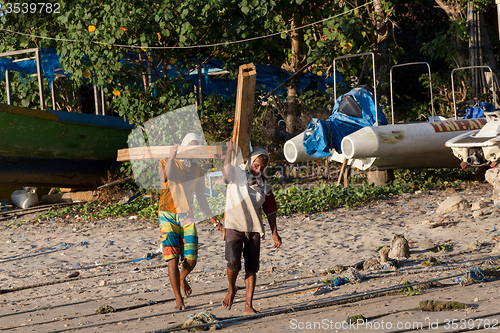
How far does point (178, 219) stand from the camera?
13.6 feet

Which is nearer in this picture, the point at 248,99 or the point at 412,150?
the point at 248,99

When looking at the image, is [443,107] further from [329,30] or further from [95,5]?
[95,5]

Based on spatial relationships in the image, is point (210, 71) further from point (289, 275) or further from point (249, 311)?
point (249, 311)

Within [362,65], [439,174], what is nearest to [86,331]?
[439,174]

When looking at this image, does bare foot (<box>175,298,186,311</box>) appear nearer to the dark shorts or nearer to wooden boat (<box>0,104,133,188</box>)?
the dark shorts

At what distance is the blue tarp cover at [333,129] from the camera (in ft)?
28.0

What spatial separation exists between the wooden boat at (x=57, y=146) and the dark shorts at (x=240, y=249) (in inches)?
269

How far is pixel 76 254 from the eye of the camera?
6770 mm

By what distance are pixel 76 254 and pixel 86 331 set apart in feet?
11.0

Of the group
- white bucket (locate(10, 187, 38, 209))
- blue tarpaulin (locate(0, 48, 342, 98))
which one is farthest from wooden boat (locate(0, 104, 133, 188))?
blue tarpaulin (locate(0, 48, 342, 98))

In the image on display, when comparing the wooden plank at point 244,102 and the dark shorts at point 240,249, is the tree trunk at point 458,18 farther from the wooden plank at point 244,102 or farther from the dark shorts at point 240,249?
the dark shorts at point 240,249

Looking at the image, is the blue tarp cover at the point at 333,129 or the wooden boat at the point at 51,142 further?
the wooden boat at the point at 51,142

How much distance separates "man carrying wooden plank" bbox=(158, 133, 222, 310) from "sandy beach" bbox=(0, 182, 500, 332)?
0.33 meters

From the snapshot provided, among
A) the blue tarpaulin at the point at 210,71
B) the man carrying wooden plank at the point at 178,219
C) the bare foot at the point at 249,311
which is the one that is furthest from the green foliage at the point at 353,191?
the bare foot at the point at 249,311
